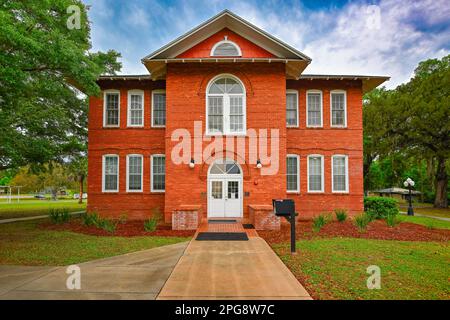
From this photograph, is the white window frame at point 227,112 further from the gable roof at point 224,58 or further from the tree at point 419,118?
the tree at point 419,118

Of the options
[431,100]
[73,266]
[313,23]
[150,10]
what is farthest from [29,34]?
[431,100]

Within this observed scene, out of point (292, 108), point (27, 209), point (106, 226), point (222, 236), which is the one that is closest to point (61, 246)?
point (106, 226)

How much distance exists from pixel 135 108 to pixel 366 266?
46.6 feet

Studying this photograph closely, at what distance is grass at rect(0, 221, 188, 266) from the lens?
771 cm

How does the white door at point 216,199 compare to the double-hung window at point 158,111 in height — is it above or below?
below

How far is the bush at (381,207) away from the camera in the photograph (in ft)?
53.4

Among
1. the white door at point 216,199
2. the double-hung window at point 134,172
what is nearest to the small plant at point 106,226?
the double-hung window at point 134,172

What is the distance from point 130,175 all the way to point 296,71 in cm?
1100

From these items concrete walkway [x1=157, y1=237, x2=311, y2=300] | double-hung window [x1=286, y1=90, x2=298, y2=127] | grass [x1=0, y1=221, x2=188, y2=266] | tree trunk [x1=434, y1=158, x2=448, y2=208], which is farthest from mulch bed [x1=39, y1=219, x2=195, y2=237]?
tree trunk [x1=434, y1=158, x2=448, y2=208]

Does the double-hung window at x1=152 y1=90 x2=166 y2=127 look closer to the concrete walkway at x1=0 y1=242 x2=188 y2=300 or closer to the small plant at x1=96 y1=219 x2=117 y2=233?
the small plant at x1=96 y1=219 x2=117 y2=233

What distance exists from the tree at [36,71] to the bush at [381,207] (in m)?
16.1

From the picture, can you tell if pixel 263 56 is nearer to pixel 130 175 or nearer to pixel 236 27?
pixel 236 27

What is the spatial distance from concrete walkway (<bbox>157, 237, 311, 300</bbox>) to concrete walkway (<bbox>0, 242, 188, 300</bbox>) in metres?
0.38

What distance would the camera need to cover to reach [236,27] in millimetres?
14547
